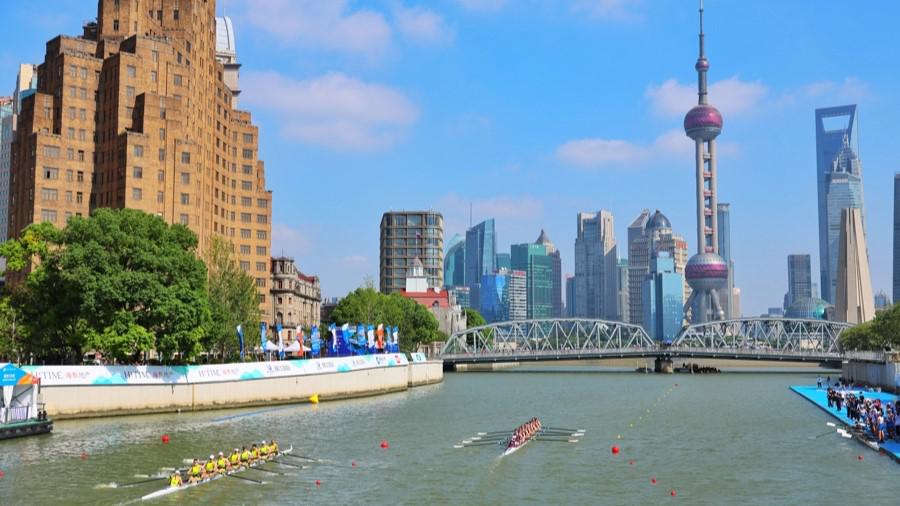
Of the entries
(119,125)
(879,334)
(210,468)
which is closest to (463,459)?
(210,468)

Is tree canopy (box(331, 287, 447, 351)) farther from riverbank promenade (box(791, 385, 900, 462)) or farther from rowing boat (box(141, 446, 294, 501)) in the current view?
rowing boat (box(141, 446, 294, 501))

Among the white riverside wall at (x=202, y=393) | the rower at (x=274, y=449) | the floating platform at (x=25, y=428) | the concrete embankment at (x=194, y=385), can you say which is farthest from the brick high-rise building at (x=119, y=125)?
the rower at (x=274, y=449)

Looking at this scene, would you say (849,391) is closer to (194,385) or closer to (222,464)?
(194,385)

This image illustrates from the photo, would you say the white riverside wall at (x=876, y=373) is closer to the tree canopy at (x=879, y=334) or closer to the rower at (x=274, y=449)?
the tree canopy at (x=879, y=334)

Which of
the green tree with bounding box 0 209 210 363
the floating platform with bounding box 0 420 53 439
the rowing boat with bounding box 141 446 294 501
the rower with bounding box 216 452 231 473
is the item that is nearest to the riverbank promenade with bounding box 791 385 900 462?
the rowing boat with bounding box 141 446 294 501

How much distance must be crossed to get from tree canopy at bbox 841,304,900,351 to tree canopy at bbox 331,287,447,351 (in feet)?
257

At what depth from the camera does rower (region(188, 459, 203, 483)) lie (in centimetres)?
4447

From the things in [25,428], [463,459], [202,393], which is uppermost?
[202,393]

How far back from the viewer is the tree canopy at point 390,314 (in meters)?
154

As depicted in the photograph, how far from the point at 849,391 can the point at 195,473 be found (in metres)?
82.0

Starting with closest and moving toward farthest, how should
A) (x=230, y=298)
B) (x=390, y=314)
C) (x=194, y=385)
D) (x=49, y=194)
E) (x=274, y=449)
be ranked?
(x=274, y=449), (x=194, y=385), (x=230, y=298), (x=49, y=194), (x=390, y=314)

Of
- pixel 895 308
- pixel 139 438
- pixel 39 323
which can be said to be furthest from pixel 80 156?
pixel 895 308

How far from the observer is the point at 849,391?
102 m

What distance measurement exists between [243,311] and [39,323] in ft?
91.6
